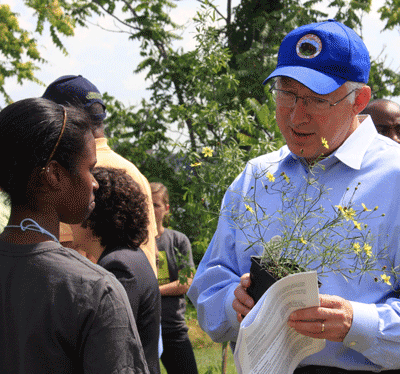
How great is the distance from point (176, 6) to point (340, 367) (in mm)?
7961

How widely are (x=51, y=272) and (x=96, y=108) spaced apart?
1.74 meters

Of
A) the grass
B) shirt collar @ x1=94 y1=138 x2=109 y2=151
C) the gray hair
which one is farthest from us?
the grass

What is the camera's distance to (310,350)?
158cm

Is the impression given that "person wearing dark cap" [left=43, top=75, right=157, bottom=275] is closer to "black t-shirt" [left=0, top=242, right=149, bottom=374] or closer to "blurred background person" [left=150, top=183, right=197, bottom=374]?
"blurred background person" [left=150, top=183, right=197, bottom=374]

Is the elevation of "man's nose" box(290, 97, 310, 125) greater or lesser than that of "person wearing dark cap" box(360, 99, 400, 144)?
greater

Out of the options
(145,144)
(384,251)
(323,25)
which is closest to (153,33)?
(145,144)

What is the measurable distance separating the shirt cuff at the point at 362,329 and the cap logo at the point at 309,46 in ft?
3.04

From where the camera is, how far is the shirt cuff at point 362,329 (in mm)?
1548

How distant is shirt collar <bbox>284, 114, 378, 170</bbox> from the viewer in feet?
5.99

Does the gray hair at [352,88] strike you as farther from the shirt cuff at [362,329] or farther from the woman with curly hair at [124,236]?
the woman with curly hair at [124,236]

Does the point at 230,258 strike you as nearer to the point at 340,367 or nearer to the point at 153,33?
the point at 340,367

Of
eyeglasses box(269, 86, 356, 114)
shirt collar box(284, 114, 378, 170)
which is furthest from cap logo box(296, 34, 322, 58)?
shirt collar box(284, 114, 378, 170)

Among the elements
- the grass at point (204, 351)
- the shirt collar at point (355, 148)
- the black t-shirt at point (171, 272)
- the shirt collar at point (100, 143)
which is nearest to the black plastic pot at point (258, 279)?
the shirt collar at point (355, 148)

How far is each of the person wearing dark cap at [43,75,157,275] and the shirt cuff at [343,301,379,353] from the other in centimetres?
137
